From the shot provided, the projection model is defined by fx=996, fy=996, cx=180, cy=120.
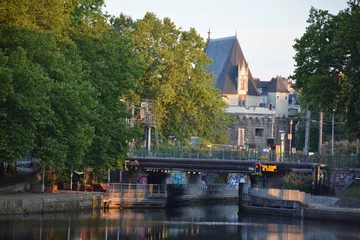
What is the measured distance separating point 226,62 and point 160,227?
87.3m

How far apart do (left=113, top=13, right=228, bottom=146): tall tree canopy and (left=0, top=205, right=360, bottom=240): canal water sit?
92.1ft

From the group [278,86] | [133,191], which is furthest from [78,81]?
[278,86]

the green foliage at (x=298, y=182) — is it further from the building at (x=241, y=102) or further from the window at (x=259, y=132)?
the window at (x=259, y=132)

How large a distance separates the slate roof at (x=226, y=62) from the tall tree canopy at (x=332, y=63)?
66.6 m

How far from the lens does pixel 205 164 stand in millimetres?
83688

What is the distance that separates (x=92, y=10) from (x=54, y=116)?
56.3 feet

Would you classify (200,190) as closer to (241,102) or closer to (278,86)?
(241,102)

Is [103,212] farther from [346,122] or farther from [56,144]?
[346,122]

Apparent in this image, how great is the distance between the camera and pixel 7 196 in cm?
6850

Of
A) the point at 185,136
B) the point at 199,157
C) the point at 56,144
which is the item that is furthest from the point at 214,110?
the point at 56,144

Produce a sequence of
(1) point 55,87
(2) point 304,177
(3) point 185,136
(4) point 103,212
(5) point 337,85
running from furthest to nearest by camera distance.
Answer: (3) point 185,136
(2) point 304,177
(5) point 337,85
(4) point 103,212
(1) point 55,87

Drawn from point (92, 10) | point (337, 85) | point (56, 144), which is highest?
point (92, 10)

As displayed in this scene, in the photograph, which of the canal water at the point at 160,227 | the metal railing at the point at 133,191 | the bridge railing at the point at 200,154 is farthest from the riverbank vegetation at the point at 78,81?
the canal water at the point at 160,227

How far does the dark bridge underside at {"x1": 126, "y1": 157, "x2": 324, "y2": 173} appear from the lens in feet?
268
